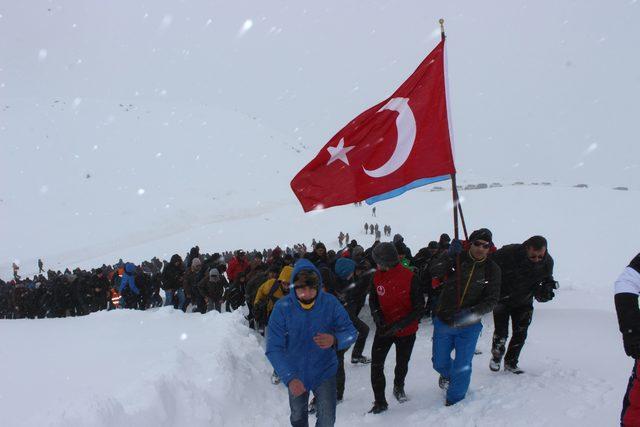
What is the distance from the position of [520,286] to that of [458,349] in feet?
3.62

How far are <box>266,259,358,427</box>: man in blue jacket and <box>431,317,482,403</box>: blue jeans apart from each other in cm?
132

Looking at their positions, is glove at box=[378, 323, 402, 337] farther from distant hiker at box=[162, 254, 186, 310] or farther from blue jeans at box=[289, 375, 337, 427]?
distant hiker at box=[162, 254, 186, 310]

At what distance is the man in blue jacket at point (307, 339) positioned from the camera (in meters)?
3.48

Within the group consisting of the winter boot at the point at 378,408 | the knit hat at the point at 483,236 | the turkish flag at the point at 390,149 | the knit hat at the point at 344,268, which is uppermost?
the turkish flag at the point at 390,149

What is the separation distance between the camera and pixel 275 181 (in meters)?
51.1

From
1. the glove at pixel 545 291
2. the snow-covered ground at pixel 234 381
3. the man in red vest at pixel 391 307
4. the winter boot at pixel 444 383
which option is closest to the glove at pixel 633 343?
the snow-covered ground at pixel 234 381

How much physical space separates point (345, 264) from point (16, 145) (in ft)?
170

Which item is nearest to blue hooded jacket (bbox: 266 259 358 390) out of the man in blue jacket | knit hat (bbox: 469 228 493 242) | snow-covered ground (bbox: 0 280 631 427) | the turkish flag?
the man in blue jacket

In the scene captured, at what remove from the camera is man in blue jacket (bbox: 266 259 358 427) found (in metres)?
3.48

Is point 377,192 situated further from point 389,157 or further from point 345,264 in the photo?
point 345,264

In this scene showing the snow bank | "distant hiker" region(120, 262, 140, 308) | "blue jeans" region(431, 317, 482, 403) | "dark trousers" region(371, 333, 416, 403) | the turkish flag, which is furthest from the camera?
"distant hiker" region(120, 262, 140, 308)

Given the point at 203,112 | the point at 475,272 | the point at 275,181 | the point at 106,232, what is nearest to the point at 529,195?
the point at 275,181

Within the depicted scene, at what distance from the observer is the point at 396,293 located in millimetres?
4547

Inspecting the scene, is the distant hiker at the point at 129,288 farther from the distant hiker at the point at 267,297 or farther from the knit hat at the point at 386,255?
the knit hat at the point at 386,255
